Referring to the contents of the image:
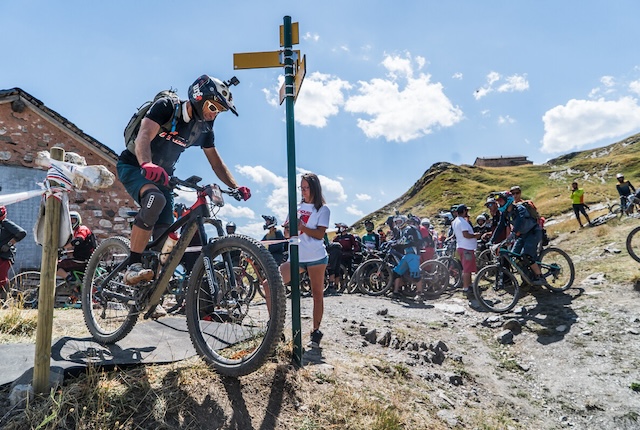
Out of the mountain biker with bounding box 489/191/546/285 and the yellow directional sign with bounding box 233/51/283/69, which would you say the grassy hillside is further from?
the yellow directional sign with bounding box 233/51/283/69

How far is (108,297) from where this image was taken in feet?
12.1

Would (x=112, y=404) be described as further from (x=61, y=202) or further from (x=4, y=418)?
(x=61, y=202)

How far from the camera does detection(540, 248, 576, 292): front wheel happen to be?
8297mm

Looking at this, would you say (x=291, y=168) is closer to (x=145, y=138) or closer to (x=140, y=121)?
(x=145, y=138)

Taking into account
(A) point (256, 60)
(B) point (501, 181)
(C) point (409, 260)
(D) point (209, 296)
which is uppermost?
(B) point (501, 181)

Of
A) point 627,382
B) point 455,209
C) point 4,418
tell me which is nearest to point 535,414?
point 627,382

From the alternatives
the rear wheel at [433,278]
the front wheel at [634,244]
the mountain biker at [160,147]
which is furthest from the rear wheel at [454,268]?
the mountain biker at [160,147]

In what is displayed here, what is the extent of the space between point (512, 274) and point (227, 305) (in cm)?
680

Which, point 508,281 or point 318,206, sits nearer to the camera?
point 318,206

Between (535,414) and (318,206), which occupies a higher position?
(318,206)

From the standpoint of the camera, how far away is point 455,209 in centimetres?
1062

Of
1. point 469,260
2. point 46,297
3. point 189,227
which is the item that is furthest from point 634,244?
point 46,297

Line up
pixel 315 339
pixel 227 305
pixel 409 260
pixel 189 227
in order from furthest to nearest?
pixel 409 260
pixel 315 339
pixel 189 227
pixel 227 305

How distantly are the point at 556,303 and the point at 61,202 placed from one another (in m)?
7.97
